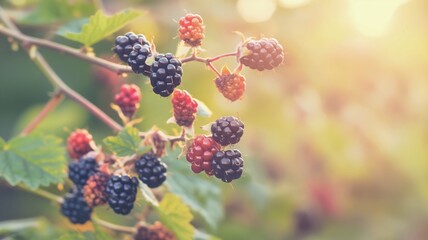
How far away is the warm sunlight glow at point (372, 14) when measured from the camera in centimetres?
361

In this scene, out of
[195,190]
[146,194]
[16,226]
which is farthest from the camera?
[16,226]

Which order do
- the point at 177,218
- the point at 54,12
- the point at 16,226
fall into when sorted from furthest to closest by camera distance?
the point at 54,12 < the point at 16,226 < the point at 177,218

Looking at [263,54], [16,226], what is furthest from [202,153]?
[16,226]

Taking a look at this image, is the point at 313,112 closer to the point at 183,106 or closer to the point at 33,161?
the point at 33,161

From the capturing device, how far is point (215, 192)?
244 centimetres

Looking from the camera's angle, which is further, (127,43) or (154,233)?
(154,233)

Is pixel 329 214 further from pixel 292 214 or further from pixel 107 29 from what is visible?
pixel 107 29

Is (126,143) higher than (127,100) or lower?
lower

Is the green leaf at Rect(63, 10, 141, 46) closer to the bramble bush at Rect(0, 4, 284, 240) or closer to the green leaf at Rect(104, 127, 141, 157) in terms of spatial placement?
the bramble bush at Rect(0, 4, 284, 240)

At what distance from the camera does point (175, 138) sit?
1.83m

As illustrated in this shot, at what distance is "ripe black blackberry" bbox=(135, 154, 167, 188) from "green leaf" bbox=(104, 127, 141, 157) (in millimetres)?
33

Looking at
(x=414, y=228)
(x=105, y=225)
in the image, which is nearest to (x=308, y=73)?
(x=414, y=228)

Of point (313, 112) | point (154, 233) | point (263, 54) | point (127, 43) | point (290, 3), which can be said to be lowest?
point (154, 233)

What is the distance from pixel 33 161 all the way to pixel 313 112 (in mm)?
1821
